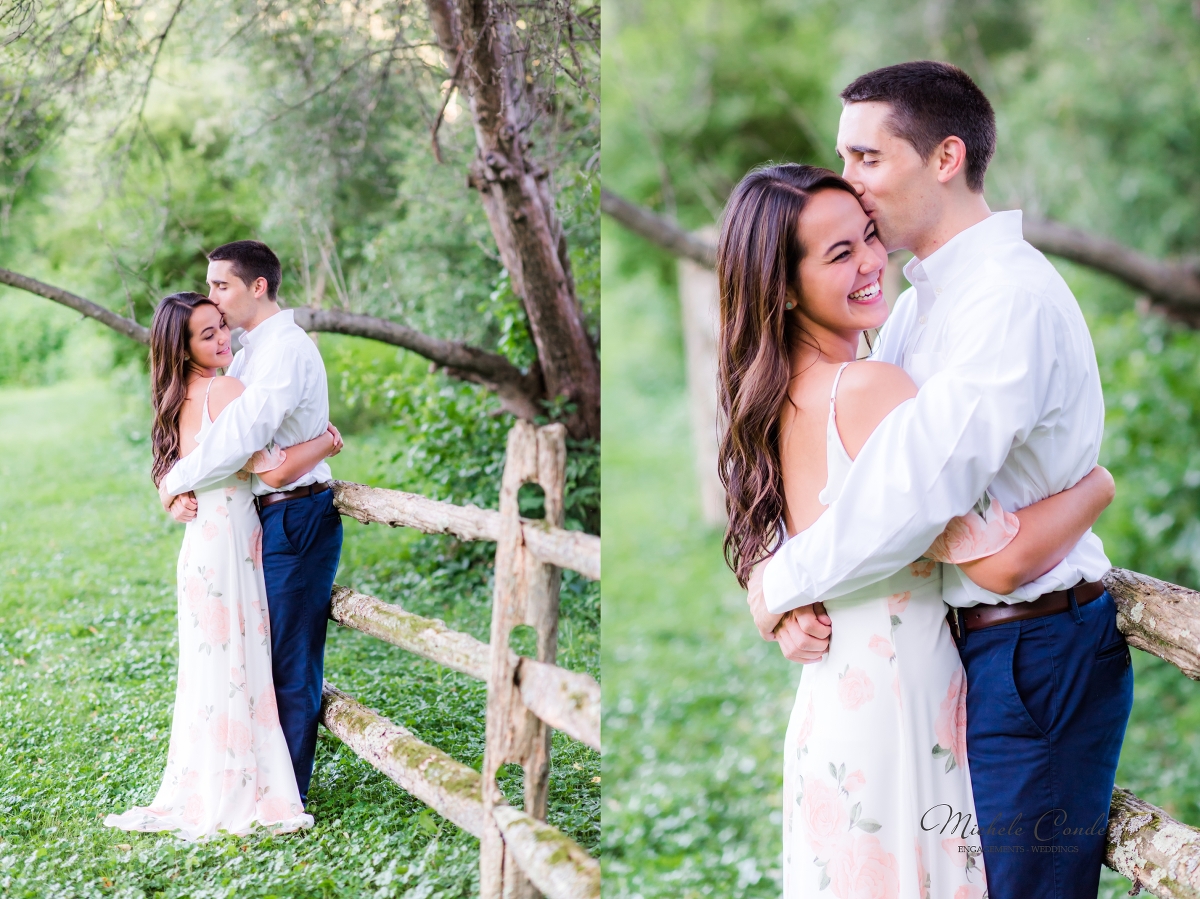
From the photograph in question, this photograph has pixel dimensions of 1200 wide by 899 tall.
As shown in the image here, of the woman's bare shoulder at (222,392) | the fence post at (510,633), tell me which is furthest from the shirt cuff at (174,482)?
the fence post at (510,633)

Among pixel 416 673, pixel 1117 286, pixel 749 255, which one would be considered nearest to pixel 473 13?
pixel 749 255

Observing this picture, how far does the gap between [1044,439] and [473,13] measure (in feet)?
5.82

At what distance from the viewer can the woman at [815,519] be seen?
1777mm

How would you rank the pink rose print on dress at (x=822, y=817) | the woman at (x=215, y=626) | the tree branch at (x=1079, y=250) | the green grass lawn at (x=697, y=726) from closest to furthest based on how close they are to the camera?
the pink rose print on dress at (x=822, y=817) → the woman at (x=215, y=626) → the green grass lawn at (x=697, y=726) → the tree branch at (x=1079, y=250)

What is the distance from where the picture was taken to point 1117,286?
831 centimetres

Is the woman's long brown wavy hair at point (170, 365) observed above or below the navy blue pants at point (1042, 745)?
above

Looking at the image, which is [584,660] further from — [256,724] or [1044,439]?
[1044,439]

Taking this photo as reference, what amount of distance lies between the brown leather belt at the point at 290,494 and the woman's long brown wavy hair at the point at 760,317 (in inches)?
40.9

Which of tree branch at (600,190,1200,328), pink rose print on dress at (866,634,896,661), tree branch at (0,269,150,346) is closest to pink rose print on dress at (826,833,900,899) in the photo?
pink rose print on dress at (866,634,896,661)

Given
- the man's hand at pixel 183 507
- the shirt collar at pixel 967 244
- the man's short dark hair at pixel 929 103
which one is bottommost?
the man's hand at pixel 183 507

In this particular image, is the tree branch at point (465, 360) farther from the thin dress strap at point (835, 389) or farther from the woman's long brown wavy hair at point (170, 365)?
the thin dress strap at point (835, 389)

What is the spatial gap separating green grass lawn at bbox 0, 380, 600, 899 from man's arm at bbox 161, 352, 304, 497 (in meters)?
0.12

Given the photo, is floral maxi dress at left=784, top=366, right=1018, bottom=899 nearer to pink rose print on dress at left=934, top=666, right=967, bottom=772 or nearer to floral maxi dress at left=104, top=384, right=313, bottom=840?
pink rose print on dress at left=934, top=666, right=967, bottom=772

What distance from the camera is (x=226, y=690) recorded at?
234 centimetres
